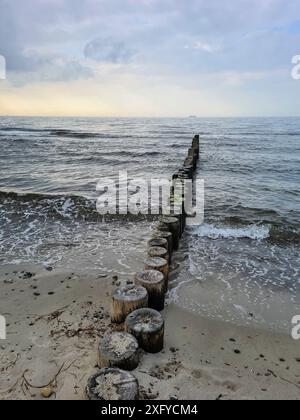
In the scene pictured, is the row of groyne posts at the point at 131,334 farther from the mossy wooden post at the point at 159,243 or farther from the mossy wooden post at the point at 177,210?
the mossy wooden post at the point at 177,210

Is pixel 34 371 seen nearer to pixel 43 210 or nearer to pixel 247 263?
pixel 247 263

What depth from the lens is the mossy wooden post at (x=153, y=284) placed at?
14.8 ft

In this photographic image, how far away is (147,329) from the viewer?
12.2ft

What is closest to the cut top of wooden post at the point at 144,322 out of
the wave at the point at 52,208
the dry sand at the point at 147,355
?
the dry sand at the point at 147,355

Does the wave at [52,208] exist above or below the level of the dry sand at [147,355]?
above

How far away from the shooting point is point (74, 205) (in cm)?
1011

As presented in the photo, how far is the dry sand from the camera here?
340cm

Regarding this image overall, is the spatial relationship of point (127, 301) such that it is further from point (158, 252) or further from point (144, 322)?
point (158, 252)

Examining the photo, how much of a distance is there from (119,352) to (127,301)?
83cm

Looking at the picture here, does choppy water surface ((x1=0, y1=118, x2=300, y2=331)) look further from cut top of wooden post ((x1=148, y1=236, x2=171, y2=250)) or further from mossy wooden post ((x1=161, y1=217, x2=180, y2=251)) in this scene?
cut top of wooden post ((x1=148, y1=236, x2=171, y2=250))

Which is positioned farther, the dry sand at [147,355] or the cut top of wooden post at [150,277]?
the cut top of wooden post at [150,277]

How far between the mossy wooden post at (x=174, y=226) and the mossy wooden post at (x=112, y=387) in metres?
3.96
